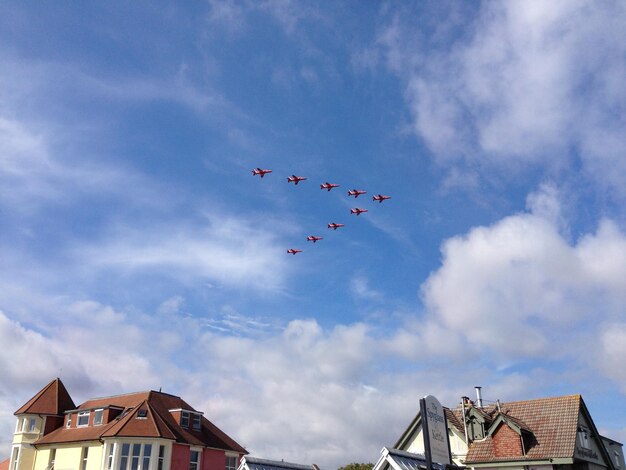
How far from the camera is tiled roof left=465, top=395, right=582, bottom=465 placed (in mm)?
37156

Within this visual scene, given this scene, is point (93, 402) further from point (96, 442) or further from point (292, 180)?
point (292, 180)

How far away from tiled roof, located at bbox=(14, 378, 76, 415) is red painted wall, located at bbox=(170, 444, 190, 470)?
16.9 meters

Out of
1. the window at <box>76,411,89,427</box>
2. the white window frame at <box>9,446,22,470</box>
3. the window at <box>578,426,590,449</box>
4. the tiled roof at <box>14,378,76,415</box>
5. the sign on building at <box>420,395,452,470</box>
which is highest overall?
the tiled roof at <box>14,378,76,415</box>

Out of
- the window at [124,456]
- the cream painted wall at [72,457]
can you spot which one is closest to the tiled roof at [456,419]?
the window at [124,456]

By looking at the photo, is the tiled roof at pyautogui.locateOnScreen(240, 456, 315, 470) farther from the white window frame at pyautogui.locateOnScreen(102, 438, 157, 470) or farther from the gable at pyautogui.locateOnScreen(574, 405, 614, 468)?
the white window frame at pyautogui.locateOnScreen(102, 438, 157, 470)

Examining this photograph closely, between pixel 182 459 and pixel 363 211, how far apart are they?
27.4m

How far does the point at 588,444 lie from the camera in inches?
1629

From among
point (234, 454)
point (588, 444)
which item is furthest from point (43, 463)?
point (588, 444)

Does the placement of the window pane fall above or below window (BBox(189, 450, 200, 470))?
above

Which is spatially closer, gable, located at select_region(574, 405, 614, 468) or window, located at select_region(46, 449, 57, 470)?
gable, located at select_region(574, 405, 614, 468)

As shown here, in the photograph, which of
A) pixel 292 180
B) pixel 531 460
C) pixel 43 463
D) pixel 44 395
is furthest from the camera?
pixel 44 395

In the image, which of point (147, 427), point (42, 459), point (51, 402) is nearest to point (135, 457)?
point (147, 427)

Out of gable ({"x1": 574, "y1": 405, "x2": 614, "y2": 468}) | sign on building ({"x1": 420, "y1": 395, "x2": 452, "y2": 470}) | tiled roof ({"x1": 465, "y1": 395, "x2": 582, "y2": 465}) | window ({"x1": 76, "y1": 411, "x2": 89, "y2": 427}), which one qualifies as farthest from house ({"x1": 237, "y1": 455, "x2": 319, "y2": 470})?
window ({"x1": 76, "y1": 411, "x2": 89, "y2": 427})

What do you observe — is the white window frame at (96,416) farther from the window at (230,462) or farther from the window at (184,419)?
the window at (230,462)
